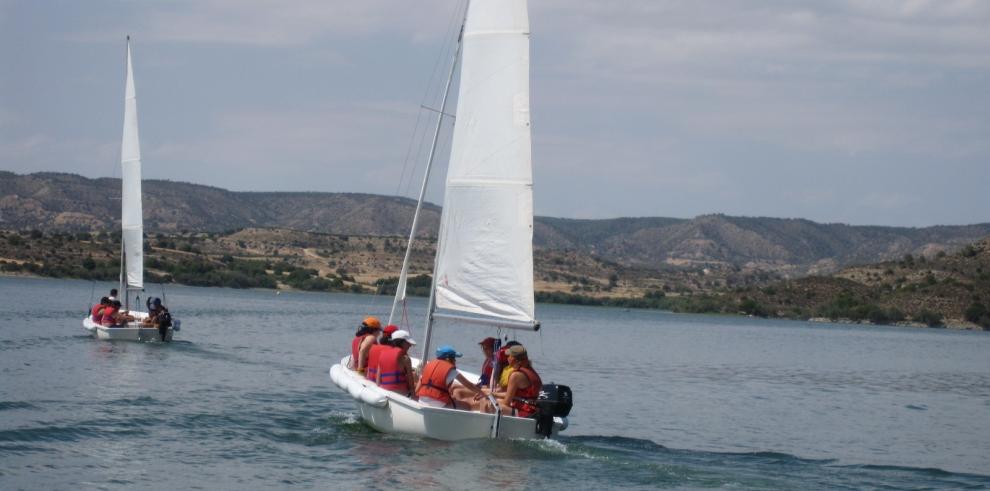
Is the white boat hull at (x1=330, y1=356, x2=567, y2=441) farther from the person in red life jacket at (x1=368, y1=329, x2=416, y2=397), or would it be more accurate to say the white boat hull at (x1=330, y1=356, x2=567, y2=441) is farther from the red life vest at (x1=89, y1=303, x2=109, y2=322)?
the red life vest at (x1=89, y1=303, x2=109, y2=322)

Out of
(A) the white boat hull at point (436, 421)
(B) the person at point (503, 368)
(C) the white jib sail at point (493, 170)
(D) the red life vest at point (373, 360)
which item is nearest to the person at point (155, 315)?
(D) the red life vest at point (373, 360)

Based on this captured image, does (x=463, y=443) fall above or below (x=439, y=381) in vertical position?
below

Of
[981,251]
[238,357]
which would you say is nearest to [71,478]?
[238,357]

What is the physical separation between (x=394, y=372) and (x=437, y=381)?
1.36m

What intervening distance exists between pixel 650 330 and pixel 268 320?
Result: 28.7 meters

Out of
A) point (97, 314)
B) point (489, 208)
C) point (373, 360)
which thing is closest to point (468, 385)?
point (373, 360)

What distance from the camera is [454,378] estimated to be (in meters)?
22.2

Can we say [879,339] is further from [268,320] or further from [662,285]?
[662,285]

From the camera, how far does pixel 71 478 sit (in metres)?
19.4

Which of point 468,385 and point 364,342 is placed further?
point 364,342

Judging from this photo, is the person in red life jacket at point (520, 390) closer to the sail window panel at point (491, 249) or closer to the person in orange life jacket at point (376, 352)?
the sail window panel at point (491, 249)

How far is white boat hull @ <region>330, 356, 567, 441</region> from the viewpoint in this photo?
21.8m

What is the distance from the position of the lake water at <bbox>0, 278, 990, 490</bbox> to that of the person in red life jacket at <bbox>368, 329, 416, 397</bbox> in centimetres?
95

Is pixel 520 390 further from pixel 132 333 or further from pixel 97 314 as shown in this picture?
pixel 97 314
